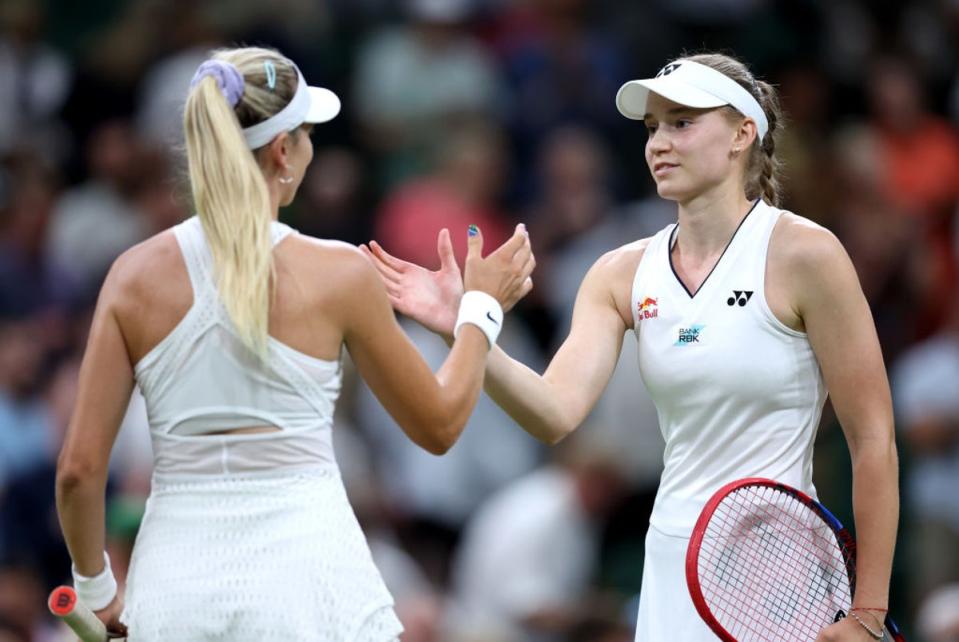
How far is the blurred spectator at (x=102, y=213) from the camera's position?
1014 centimetres

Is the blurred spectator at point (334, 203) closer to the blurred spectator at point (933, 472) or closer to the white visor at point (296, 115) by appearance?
the blurred spectator at point (933, 472)

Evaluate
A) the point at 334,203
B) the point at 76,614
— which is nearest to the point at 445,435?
the point at 76,614

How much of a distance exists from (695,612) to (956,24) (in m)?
7.55

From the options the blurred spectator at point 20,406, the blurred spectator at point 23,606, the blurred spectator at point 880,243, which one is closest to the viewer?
the blurred spectator at point 23,606

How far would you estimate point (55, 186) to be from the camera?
1053 centimetres

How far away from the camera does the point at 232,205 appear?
4.16 m

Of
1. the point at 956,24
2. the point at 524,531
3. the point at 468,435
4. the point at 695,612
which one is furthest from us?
the point at 956,24

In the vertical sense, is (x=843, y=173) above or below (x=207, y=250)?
below

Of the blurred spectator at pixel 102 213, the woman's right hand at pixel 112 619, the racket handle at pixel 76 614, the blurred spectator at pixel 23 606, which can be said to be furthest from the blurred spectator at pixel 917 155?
the racket handle at pixel 76 614

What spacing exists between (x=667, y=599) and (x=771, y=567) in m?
0.30

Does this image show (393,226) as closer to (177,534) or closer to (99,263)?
(99,263)

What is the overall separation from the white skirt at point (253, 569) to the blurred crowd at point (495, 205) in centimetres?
316

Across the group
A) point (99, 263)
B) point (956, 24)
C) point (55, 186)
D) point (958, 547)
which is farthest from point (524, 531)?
point (956, 24)

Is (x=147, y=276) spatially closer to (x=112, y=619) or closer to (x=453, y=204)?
(x=112, y=619)
